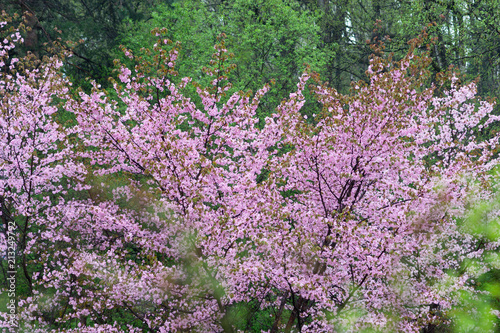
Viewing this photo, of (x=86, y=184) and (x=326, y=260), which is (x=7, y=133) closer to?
(x=86, y=184)

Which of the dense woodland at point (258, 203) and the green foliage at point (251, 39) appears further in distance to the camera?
the green foliage at point (251, 39)

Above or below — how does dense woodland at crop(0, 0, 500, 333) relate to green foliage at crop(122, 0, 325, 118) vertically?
below

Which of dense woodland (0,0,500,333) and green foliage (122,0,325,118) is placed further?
green foliage (122,0,325,118)

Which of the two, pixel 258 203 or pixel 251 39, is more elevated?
pixel 251 39

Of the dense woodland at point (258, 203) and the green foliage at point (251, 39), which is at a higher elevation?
the green foliage at point (251, 39)

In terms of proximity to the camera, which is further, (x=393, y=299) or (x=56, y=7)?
(x=56, y=7)

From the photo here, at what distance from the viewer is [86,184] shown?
371 inches

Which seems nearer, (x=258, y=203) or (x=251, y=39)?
(x=258, y=203)

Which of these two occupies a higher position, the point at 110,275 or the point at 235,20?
the point at 235,20

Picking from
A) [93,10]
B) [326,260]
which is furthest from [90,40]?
[326,260]

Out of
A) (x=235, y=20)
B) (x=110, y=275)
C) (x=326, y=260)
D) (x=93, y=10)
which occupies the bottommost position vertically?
(x=326, y=260)

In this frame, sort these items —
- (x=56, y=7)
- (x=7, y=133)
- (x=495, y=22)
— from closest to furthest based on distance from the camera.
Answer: (x=7, y=133)
(x=495, y=22)
(x=56, y=7)

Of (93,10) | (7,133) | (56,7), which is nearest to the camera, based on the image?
(7,133)

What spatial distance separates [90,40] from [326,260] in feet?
54.1
